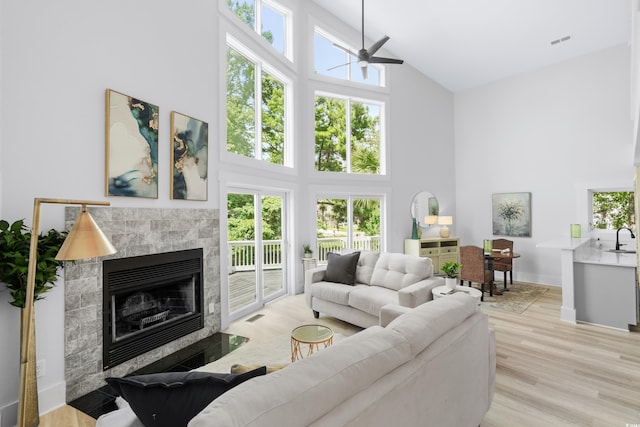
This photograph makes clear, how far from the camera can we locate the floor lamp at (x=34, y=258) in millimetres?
1854

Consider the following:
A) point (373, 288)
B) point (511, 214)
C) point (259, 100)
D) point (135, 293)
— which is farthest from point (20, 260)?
point (511, 214)

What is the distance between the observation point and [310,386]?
101 centimetres

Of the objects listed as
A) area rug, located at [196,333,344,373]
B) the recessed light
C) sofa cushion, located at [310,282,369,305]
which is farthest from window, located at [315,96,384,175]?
area rug, located at [196,333,344,373]

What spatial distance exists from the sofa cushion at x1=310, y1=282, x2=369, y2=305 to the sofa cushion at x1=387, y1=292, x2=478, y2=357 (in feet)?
6.46

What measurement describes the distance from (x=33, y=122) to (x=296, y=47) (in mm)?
4254

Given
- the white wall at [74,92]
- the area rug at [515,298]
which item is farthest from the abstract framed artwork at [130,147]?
the area rug at [515,298]

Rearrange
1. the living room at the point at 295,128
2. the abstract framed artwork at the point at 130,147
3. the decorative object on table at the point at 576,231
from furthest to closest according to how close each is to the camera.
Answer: the decorative object on table at the point at 576,231 < the abstract framed artwork at the point at 130,147 < the living room at the point at 295,128

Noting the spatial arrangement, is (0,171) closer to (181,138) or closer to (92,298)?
(92,298)

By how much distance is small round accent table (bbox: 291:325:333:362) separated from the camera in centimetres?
244

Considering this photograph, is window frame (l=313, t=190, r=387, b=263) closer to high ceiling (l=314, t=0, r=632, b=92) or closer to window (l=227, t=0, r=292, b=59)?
window (l=227, t=0, r=292, b=59)

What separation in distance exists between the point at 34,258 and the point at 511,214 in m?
7.59

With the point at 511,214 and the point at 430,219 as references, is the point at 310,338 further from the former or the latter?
the point at 511,214

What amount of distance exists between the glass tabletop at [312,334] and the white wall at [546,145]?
19.0 feet

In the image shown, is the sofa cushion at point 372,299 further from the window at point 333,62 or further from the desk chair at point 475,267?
the window at point 333,62
